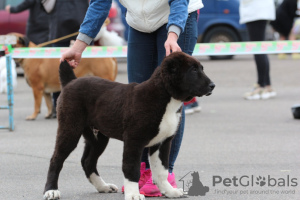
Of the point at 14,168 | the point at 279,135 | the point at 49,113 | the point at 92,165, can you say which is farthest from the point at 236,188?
the point at 49,113

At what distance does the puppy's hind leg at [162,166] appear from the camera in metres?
4.38

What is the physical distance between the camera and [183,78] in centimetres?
406

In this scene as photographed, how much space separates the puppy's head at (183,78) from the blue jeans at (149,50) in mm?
593

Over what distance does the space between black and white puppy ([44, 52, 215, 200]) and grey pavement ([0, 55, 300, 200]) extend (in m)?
0.38

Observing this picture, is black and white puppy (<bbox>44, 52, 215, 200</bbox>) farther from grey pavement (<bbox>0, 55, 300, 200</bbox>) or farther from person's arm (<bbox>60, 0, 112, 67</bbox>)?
grey pavement (<bbox>0, 55, 300, 200</bbox>)

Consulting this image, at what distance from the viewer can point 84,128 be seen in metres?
4.58

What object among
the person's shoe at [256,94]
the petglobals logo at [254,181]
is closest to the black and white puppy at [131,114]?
the petglobals logo at [254,181]

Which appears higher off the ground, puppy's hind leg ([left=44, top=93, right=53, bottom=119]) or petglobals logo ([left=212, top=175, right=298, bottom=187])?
petglobals logo ([left=212, top=175, right=298, bottom=187])

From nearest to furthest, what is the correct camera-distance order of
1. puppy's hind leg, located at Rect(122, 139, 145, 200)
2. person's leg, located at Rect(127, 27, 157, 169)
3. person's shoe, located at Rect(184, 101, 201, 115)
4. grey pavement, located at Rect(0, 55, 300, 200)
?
1. puppy's hind leg, located at Rect(122, 139, 145, 200)
2. person's leg, located at Rect(127, 27, 157, 169)
3. grey pavement, located at Rect(0, 55, 300, 200)
4. person's shoe, located at Rect(184, 101, 201, 115)

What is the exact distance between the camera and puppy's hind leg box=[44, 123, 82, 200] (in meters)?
4.45

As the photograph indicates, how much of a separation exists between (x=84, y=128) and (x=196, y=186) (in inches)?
38.8

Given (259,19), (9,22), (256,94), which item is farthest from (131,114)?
(9,22)

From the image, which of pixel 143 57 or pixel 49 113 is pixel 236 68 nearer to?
pixel 49 113

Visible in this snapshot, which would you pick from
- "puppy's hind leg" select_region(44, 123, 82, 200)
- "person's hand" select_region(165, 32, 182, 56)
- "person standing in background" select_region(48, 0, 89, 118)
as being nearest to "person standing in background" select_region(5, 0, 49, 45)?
"person standing in background" select_region(48, 0, 89, 118)
